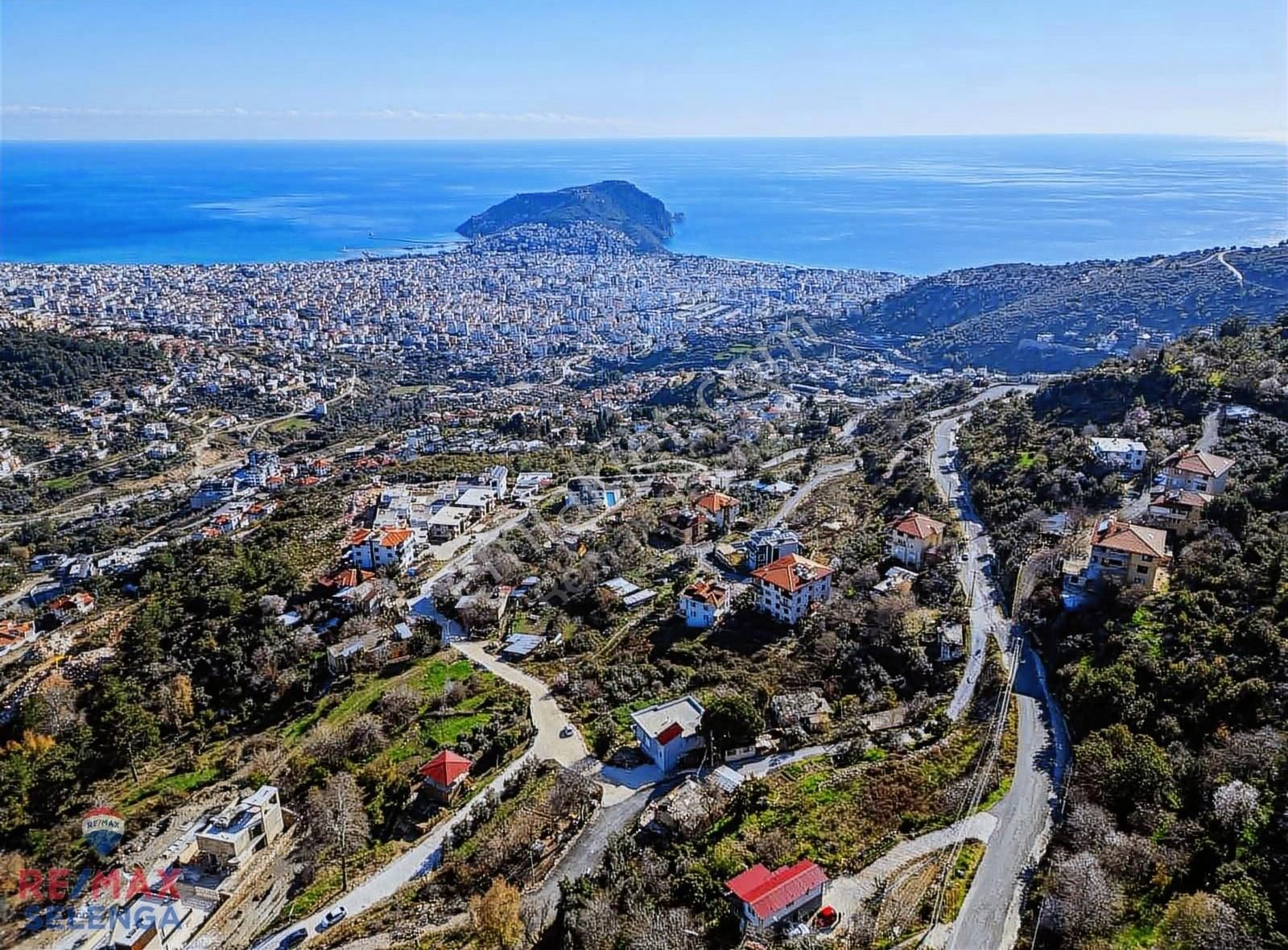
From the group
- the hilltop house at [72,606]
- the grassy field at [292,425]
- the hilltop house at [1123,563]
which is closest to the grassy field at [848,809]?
the hilltop house at [1123,563]

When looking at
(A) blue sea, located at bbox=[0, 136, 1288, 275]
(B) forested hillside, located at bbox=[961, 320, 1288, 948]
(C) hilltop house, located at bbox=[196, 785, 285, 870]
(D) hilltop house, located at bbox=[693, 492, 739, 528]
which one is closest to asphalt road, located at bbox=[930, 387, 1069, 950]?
(B) forested hillside, located at bbox=[961, 320, 1288, 948]

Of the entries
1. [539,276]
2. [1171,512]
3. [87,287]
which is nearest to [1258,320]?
[1171,512]

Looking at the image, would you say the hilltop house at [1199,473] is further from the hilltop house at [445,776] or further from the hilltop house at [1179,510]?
the hilltop house at [445,776]

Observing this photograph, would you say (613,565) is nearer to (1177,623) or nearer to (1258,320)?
(1177,623)

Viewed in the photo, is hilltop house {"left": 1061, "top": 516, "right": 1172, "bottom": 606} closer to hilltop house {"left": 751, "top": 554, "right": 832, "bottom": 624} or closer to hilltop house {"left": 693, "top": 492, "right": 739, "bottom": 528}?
hilltop house {"left": 751, "top": 554, "right": 832, "bottom": 624}

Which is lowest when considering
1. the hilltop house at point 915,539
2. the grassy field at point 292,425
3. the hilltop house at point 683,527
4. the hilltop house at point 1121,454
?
the grassy field at point 292,425

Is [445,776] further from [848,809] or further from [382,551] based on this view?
[382,551]
